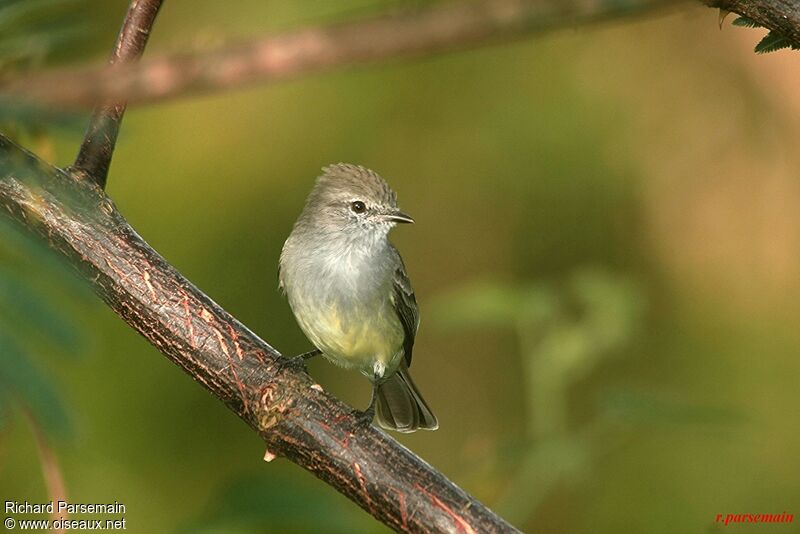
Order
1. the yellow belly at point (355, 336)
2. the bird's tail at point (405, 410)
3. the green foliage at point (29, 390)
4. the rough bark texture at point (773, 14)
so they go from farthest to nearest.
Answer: the bird's tail at point (405, 410) < the yellow belly at point (355, 336) < the rough bark texture at point (773, 14) < the green foliage at point (29, 390)

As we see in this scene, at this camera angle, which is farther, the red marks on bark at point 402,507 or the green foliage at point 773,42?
the red marks on bark at point 402,507

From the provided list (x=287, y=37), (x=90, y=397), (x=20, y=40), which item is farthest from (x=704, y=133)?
(x=287, y=37)

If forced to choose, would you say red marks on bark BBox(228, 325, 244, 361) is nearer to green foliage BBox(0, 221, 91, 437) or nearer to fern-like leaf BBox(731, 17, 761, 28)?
green foliage BBox(0, 221, 91, 437)

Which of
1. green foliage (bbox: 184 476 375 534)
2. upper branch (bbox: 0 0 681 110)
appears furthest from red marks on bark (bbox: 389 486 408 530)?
upper branch (bbox: 0 0 681 110)

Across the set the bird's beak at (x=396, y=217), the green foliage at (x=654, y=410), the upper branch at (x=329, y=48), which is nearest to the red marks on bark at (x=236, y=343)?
the green foliage at (x=654, y=410)

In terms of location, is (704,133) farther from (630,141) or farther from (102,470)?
(102,470)

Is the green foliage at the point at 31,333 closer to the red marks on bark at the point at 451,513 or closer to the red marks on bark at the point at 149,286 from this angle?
the red marks on bark at the point at 149,286
